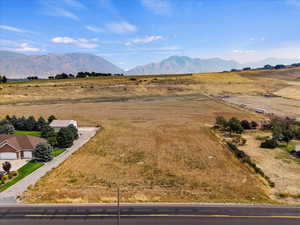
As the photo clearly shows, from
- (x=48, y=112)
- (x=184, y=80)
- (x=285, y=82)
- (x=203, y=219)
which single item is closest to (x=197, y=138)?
(x=203, y=219)

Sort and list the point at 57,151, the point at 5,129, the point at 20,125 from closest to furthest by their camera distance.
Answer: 1. the point at 57,151
2. the point at 5,129
3. the point at 20,125

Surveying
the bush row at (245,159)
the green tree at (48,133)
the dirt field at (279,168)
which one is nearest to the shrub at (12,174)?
the green tree at (48,133)

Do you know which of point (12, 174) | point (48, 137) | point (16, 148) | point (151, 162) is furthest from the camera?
point (48, 137)

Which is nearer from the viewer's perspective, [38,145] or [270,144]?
[38,145]

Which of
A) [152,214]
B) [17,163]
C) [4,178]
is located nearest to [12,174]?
[4,178]

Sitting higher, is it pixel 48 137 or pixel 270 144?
pixel 48 137

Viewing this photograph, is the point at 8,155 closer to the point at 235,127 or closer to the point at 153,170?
the point at 153,170
